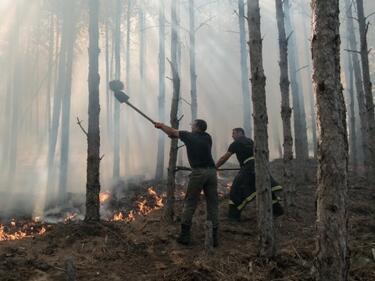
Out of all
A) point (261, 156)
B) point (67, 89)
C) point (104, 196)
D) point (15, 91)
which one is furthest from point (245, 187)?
point (15, 91)

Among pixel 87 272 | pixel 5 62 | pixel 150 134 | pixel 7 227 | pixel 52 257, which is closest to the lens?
pixel 87 272

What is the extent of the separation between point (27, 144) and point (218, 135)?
17212 mm

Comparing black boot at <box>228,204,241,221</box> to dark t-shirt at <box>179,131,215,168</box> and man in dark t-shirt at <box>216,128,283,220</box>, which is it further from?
dark t-shirt at <box>179,131,215,168</box>

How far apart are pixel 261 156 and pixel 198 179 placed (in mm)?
1389

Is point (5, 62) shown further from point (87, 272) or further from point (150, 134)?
point (87, 272)

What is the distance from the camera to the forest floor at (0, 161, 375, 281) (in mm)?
5684

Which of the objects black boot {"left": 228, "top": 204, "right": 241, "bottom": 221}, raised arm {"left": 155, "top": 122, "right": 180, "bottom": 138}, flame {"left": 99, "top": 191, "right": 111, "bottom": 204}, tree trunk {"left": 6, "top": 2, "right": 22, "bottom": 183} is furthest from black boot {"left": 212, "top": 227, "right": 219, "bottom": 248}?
tree trunk {"left": 6, "top": 2, "right": 22, "bottom": 183}

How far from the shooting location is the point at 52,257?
6.50 meters

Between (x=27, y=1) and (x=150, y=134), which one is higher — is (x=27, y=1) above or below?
above

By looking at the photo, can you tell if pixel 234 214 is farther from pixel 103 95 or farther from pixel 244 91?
pixel 103 95

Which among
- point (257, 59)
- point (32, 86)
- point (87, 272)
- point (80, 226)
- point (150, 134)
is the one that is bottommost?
point (87, 272)

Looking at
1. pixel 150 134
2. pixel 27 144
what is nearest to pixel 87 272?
pixel 150 134

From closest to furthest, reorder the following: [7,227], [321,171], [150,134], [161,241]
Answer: [321,171] < [161,241] < [7,227] < [150,134]

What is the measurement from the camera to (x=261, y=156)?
6301 millimetres
